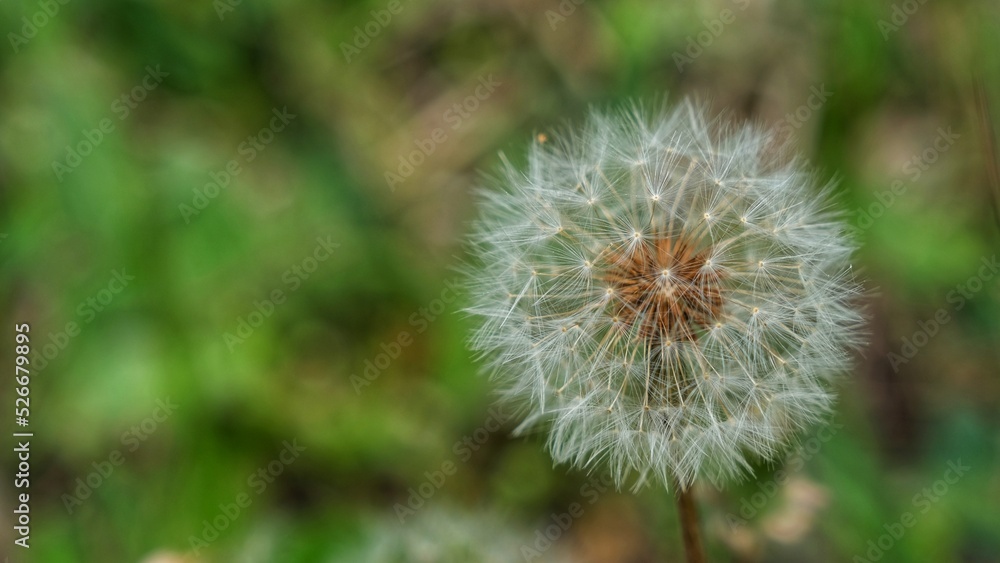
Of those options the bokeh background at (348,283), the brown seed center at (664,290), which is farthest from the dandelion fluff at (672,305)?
the bokeh background at (348,283)

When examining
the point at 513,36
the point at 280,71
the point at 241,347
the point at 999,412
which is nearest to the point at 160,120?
the point at 280,71

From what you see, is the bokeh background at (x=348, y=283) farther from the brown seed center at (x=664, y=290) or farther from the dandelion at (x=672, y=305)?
the brown seed center at (x=664, y=290)

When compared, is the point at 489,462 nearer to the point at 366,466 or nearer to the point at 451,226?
the point at 366,466

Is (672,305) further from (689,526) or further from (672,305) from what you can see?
(689,526)

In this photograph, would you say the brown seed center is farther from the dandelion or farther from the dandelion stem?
the dandelion stem

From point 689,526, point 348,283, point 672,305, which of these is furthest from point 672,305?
point 348,283

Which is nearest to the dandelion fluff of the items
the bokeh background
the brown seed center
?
the brown seed center
